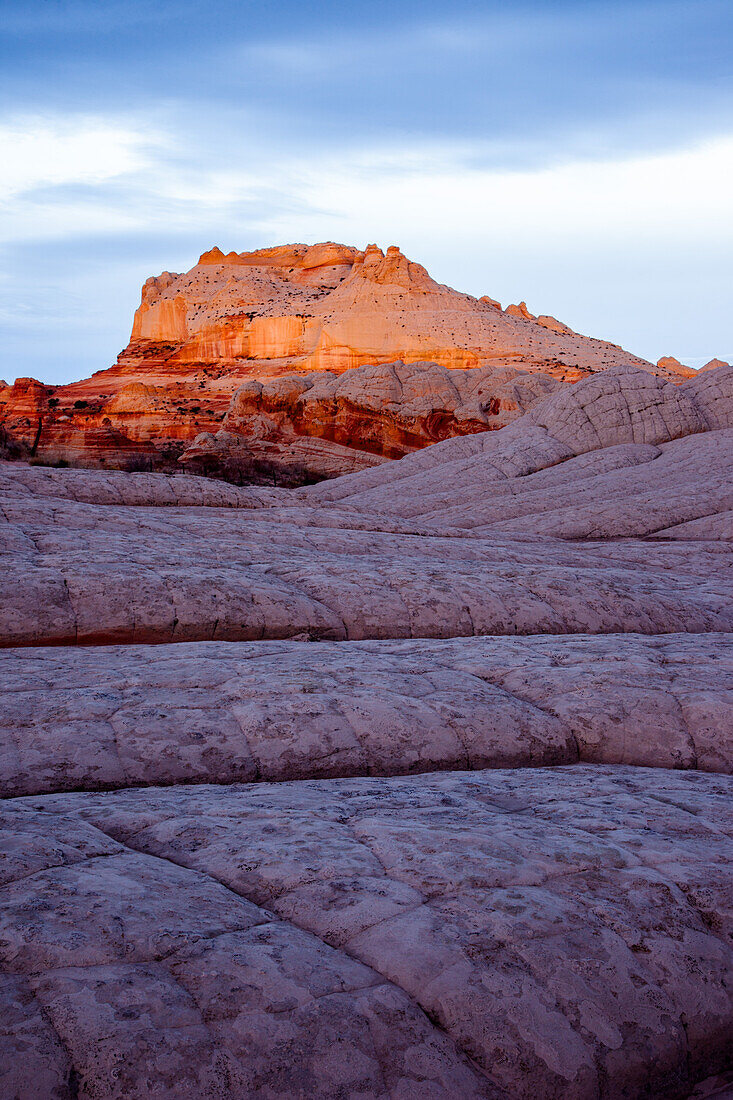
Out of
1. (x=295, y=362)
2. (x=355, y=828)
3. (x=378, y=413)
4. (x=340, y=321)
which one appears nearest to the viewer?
(x=355, y=828)

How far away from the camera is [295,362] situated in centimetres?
6506

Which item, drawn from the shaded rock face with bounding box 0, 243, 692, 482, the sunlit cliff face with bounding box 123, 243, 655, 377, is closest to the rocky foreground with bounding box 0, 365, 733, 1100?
the shaded rock face with bounding box 0, 243, 692, 482

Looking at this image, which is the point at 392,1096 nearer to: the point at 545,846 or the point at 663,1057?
the point at 663,1057

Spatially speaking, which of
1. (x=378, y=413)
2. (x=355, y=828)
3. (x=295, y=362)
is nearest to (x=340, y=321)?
(x=295, y=362)

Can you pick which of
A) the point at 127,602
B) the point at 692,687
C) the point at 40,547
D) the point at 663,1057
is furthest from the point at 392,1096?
the point at 40,547

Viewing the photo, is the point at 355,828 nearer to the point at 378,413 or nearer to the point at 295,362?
the point at 378,413

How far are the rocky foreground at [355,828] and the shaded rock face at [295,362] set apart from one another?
2620 cm

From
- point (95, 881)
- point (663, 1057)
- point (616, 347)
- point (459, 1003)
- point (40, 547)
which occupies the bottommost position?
point (663, 1057)

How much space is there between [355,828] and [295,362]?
210 ft

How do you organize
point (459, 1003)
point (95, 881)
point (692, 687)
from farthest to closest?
point (692, 687)
point (95, 881)
point (459, 1003)

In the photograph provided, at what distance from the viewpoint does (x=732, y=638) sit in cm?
768

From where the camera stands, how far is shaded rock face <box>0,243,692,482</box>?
37844 mm

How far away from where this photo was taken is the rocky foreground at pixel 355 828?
7.34ft

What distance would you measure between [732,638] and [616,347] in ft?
202
